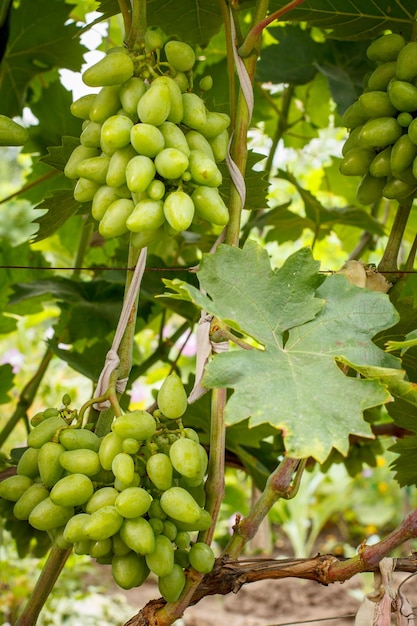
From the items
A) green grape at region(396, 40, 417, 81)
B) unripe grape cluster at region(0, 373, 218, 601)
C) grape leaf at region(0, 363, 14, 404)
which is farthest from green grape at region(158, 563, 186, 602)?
grape leaf at region(0, 363, 14, 404)

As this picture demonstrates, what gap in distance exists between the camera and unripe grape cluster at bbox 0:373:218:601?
56cm

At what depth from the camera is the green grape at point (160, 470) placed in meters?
0.56

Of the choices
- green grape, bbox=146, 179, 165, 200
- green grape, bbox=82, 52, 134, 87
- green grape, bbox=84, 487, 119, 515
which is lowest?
green grape, bbox=84, 487, 119, 515

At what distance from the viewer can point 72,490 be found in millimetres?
575

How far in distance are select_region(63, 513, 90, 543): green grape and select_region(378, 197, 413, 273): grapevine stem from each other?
0.37 m

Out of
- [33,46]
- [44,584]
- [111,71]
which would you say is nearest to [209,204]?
[111,71]

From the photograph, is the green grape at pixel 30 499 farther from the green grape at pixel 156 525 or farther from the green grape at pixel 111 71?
the green grape at pixel 111 71

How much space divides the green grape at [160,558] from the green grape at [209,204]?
253 mm

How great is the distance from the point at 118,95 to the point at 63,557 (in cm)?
41

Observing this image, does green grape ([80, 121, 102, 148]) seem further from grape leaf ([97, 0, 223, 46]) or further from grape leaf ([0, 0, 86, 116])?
grape leaf ([0, 0, 86, 116])

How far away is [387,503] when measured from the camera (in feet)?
13.0

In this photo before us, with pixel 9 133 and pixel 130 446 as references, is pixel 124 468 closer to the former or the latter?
pixel 130 446

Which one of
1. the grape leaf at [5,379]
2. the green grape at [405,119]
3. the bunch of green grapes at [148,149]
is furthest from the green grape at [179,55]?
the grape leaf at [5,379]

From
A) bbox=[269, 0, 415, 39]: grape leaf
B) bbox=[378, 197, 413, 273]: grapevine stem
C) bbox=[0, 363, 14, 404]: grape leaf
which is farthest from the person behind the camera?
bbox=[0, 363, 14, 404]: grape leaf
